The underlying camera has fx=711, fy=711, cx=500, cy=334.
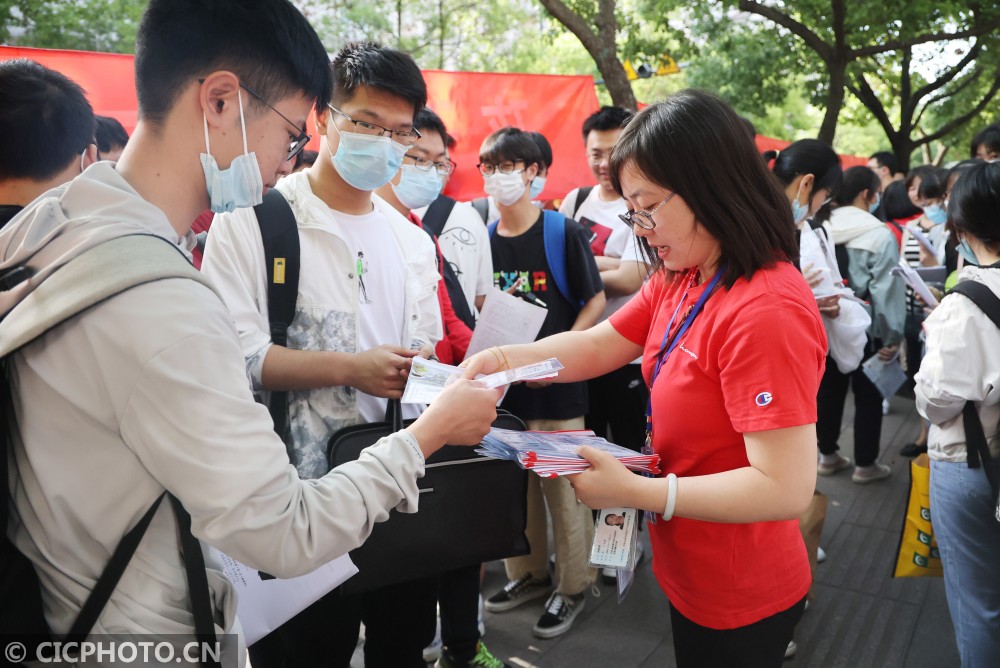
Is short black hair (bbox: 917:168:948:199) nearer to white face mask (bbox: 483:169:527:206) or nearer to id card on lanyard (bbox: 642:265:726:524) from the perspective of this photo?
white face mask (bbox: 483:169:527:206)

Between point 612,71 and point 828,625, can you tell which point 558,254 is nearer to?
point 828,625

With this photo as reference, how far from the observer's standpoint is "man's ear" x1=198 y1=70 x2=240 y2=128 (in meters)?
1.34

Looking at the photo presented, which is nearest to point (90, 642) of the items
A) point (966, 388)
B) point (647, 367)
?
point (647, 367)

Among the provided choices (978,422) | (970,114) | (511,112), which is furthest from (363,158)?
(970,114)

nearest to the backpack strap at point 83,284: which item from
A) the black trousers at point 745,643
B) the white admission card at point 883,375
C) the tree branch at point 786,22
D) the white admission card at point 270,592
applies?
the white admission card at point 270,592

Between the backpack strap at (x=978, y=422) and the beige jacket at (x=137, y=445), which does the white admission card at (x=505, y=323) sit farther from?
the beige jacket at (x=137, y=445)

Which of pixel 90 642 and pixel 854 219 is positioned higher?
pixel 854 219

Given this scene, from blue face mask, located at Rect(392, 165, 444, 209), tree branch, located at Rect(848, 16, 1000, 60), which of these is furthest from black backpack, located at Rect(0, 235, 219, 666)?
tree branch, located at Rect(848, 16, 1000, 60)

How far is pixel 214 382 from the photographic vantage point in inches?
42.8

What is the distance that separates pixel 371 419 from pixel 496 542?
53 cm

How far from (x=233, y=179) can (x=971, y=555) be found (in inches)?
99.9

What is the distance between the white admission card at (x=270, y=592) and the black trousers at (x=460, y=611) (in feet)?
3.71

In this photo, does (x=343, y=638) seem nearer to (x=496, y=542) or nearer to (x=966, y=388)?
(x=496, y=542)

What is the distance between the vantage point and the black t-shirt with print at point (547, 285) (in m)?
3.45
